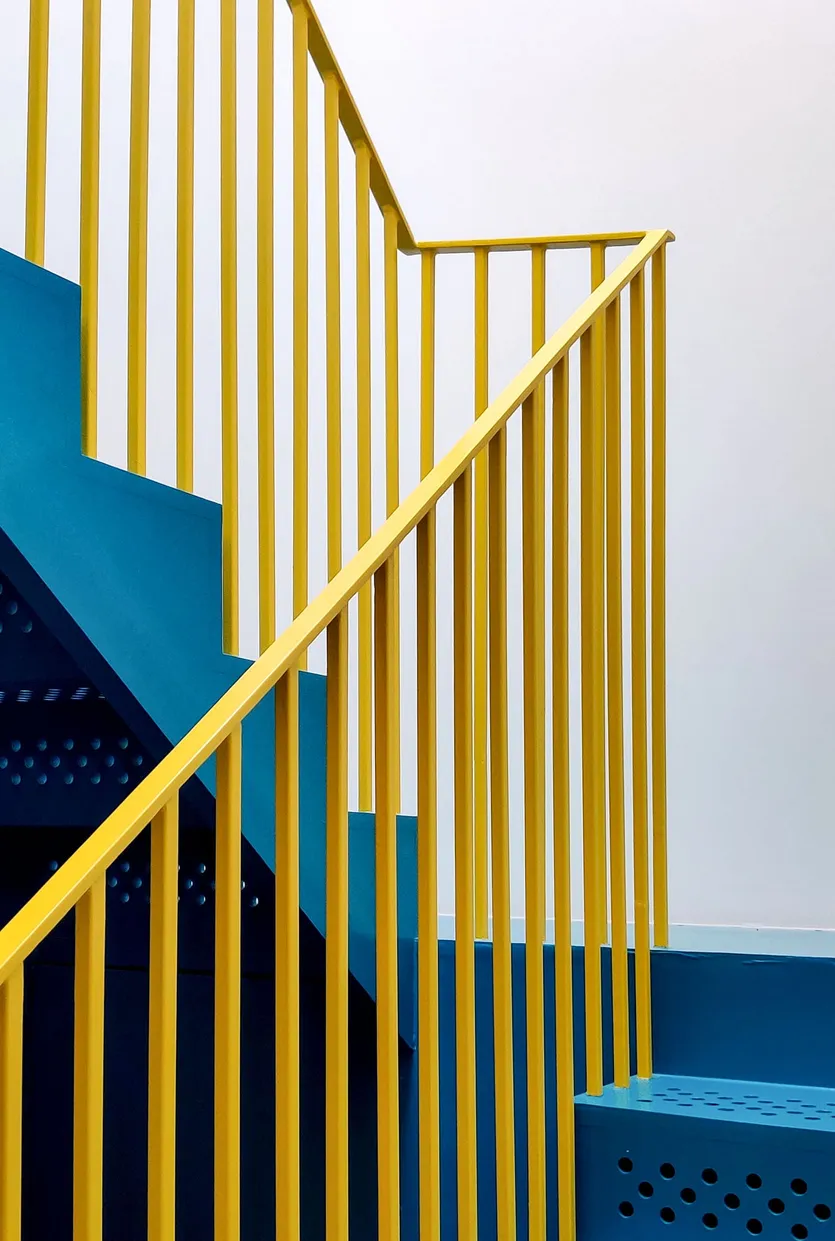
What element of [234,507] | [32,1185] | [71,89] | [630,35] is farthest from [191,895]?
[71,89]

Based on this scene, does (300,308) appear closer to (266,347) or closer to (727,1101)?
(266,347)

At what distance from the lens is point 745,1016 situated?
179 centimetres

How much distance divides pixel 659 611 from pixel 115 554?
32.6 inches

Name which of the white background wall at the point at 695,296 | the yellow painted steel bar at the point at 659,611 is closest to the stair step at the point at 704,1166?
the yellow painted steel bar at the point at 659,611

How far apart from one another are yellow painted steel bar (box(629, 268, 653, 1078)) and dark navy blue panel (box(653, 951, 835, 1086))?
33 mm

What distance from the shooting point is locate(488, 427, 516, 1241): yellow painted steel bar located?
1.41 meters

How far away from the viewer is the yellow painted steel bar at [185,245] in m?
1.59

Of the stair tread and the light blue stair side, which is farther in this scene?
the stair tread

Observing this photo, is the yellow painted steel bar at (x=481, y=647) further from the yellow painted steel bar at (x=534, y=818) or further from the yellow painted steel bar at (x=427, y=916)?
the yellow painted steel bar at (x=427, y=916)

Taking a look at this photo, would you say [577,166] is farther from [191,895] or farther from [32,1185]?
[32,1185]

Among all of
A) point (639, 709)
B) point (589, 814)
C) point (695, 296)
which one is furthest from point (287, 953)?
point (695, 296)

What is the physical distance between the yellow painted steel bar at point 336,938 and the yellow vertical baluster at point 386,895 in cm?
6

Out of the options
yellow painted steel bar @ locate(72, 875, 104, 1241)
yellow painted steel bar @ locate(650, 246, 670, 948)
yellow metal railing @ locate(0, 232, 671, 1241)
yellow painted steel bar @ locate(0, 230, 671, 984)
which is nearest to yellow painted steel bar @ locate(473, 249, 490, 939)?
yellow metal railing @ locate(0, 232, 671, 1241)

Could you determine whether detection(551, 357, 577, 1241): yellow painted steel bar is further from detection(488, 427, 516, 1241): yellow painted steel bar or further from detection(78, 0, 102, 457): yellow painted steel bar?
detection(78, 0, 102, 457): yellow painted steel bar
